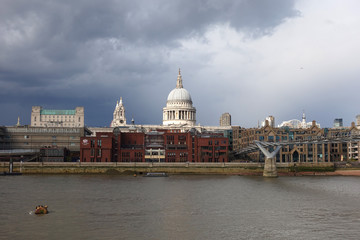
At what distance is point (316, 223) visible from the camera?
40.8 meters

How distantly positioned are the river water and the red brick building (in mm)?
43901

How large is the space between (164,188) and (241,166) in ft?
141

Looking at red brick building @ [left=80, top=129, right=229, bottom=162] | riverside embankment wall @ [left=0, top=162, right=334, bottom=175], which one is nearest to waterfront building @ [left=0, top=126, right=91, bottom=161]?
red brick building @ [left=80, top=129, right=229, bottom=162]

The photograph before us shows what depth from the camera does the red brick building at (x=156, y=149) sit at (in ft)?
367

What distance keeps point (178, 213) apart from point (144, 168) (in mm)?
61267

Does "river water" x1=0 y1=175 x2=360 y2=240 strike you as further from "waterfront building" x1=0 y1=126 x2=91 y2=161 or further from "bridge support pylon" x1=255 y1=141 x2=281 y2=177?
"waterfront building" x1=0 y1=126 x2=91 y2=161

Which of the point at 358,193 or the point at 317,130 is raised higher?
the point at 317,130

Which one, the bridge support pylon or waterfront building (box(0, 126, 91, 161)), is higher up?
waterfront building (box(0, 126, 91, 161))

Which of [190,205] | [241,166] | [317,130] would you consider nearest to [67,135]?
[241,166]

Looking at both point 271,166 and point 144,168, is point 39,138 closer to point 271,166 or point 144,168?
point 144,168

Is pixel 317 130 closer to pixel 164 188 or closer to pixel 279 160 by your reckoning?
pixel 279 160

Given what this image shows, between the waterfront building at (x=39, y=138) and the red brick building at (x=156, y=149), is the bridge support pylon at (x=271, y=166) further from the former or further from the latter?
the waterfront building at (x=39, y=138)

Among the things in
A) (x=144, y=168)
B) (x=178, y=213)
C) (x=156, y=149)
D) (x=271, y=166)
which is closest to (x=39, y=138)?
(x=156, y=149)

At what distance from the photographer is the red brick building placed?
4402 inches
